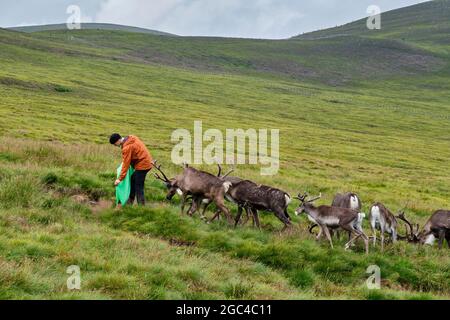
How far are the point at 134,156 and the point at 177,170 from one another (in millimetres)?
8954

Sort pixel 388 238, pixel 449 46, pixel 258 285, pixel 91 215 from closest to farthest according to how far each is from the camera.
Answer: pixel 258 285 → pixel 91 215 → pixel 388 238 → pixel 449 46

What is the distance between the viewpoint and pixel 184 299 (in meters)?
10.0

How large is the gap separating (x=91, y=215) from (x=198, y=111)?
184 feet

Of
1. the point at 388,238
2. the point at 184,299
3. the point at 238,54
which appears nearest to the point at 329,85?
the point at 238,54

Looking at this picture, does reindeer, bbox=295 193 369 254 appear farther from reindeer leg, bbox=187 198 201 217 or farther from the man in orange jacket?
the man in orange jacket

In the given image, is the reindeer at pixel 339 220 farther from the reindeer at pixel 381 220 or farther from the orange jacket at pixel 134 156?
the orange jacket at pixel 134 156

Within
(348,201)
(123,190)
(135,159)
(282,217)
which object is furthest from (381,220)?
(123,190)

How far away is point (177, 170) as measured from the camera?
81.6ft

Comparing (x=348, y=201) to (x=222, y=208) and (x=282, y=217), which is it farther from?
(x=222, y=208)

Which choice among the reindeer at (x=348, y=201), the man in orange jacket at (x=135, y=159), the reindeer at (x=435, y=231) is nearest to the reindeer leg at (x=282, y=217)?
the reindeer at (x=348, y=201)

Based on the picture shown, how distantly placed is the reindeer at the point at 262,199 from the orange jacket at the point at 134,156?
9.48 feet

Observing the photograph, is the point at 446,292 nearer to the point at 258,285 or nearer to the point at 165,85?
the point at 258,285

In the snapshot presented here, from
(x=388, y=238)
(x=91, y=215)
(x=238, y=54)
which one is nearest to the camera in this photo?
(x=91, y=215)

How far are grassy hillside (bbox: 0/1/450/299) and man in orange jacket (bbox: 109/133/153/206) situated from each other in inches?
30.9
